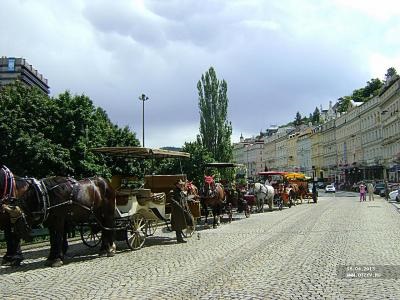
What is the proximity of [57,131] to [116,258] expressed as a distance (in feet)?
40.2

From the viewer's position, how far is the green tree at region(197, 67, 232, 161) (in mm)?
54594

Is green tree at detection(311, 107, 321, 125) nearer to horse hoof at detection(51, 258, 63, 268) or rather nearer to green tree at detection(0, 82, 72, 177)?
green tree at detection(0, 82, 72, 177)

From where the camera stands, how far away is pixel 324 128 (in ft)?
411

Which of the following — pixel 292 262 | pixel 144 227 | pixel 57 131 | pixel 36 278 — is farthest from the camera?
pixel 57 131

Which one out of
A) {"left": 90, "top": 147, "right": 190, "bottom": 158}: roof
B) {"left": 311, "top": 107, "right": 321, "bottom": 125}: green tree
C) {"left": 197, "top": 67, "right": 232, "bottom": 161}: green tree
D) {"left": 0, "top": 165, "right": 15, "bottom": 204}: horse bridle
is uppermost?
{"left": 311, "top": 107, "right": 321, "bottom": 125}: green tree

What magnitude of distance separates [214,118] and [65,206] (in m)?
45.1

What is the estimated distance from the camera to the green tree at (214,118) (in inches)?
2149

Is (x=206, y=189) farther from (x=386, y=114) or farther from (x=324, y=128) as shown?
(x=324, y=128)

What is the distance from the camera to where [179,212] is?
16.0m

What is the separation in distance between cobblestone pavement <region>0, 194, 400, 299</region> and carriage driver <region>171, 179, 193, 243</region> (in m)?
0.55

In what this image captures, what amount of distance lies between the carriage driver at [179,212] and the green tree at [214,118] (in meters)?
36.4

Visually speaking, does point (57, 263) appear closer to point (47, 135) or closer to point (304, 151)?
point (47, 135)

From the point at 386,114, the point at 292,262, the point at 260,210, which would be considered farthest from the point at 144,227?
the point at 386,114

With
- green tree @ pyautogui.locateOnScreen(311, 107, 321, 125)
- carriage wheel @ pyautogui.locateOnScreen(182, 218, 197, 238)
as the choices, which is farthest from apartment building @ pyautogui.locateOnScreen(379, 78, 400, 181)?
green tree @ pyautogui.locateOnScreen(311, 107, 321, 125)
